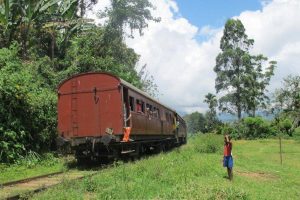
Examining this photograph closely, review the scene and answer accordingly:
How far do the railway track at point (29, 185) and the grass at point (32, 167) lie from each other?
2.95 ft

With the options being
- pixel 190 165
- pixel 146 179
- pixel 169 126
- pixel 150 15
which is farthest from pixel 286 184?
pixel 150 15

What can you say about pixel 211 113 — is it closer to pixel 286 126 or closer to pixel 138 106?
pixel 286 126

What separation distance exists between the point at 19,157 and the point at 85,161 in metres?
2.59

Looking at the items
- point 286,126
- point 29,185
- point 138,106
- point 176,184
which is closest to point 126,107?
point 138,106

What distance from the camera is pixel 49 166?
1783 cm

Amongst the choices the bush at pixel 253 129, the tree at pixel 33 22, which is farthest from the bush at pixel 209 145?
the bush at pixel 253 129

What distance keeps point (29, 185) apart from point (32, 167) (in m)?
4.79

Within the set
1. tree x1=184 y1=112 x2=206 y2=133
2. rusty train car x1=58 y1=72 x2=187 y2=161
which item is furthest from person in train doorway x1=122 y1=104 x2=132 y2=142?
tree x1=184 y1=112 x2=206 y2=133

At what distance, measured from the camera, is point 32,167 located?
677 inches

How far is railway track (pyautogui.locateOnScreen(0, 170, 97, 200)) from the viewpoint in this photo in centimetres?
1006

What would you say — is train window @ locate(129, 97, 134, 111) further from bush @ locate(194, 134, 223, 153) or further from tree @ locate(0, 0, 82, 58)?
bush @ locate(194, 134, 223, 153)

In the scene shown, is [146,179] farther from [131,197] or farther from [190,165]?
[190,165]

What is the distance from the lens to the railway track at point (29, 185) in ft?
33.0

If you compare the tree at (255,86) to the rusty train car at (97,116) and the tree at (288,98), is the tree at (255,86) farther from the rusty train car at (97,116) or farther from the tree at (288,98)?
the rusty train car at (97,116)
